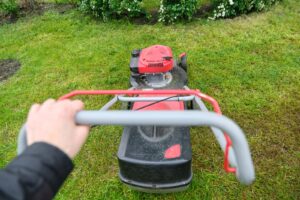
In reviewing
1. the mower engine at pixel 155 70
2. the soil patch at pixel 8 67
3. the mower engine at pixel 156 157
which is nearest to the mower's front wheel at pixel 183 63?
the mower engine at pixel 155 70

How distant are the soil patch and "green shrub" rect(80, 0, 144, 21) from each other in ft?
4.77

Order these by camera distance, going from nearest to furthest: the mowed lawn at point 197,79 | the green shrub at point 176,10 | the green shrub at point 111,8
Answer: the mowed lawn at point 197,79 < the green shrub at point 176,10 < the green shrub at point 111,8

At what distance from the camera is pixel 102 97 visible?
3791mm

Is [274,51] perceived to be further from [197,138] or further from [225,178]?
[225,178]

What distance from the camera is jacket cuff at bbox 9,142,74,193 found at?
927 mm

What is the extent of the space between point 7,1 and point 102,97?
3.42 meters

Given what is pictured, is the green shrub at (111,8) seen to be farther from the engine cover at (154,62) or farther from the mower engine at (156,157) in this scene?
the mower engine at (156,157)

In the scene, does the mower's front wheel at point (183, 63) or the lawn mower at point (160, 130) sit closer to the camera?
the lawn mower at point (160, 130)

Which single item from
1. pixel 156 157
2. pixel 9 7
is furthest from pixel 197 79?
pixel 9 7

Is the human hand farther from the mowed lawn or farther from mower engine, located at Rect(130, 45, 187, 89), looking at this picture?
mower engine, located at Rect(130, 45, 187, 89)

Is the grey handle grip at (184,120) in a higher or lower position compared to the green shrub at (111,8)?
higher

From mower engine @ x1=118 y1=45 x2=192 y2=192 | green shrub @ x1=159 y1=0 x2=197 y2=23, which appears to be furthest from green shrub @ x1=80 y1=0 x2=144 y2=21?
mower engine @ x1=118 y1=45 x2=192 y2=192

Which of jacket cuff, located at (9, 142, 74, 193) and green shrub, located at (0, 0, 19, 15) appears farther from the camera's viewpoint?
green shrub, located at (0, 0, 19, 15)

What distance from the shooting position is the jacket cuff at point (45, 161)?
927 mm
